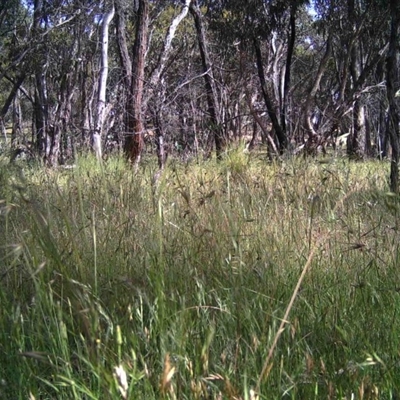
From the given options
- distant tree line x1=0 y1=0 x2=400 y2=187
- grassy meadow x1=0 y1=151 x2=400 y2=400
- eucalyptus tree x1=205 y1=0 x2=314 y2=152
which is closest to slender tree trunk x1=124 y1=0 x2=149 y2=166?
distant tree line x1=0 y1=0 x2=400 y2=187

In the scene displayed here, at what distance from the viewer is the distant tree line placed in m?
9.53

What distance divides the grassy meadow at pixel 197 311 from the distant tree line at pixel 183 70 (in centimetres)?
329

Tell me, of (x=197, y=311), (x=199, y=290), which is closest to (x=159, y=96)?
(x=199, y=290)

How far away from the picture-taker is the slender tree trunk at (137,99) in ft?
28.7

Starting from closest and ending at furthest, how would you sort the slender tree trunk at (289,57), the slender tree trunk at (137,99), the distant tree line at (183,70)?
the slender tree trunk at (137,99) < the distant tree line at (183,70) < the slender tree trunk at (289,57)

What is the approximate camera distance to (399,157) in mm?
4215

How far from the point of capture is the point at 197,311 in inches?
69.1

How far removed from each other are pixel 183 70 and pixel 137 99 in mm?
6402

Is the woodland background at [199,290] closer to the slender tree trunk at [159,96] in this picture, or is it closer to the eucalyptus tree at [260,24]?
the slender tree trunk at [159,96]

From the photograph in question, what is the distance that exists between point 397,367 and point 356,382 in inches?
5.5

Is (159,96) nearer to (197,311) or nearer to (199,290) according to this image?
(199,290)

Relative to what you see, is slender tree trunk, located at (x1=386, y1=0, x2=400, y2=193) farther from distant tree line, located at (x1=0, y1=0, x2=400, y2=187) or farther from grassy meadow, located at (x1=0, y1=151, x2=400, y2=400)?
grassy meadow, located at (x1=0, y1=151, x2=400, y2=400)

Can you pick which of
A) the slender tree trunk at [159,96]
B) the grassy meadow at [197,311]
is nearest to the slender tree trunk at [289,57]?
the slender tree trunk at [159,96]

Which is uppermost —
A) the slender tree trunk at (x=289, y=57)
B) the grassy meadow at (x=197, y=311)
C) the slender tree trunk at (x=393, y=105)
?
the slender tree trunk at (x=289, y=57)
